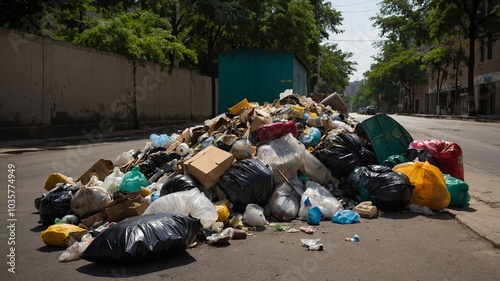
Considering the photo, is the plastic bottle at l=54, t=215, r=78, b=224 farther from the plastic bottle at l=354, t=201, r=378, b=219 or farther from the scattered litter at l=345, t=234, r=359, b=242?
the plastic bottle at l=354, t=201, r=378, b=219

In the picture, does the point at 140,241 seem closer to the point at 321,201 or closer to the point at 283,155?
the point at 321,201

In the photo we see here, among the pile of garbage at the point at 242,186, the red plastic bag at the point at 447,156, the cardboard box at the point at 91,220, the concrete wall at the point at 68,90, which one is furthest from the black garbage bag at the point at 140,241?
the concrete wall at the point at 68,90

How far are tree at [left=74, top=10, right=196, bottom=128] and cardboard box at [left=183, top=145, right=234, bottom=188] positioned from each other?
1523 cm

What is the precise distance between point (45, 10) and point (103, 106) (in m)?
4.49

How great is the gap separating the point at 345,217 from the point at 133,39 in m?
17.0

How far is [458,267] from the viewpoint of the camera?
3594 millimetres

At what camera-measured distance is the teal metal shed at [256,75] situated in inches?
672

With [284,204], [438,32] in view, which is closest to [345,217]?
[284,204]

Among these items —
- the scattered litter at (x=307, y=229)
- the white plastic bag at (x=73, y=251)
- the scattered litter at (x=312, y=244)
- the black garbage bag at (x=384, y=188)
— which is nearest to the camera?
the white plastic bag at (x=73, y=251)

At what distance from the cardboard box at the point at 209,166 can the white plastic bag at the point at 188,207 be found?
852mm

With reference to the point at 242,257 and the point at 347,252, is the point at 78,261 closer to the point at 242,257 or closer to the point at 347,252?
the point at 242,257

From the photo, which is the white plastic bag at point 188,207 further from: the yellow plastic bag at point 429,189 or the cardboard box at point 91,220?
the yellow plastic bag at point 429,189

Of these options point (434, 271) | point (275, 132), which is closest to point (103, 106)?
point (275, 132)

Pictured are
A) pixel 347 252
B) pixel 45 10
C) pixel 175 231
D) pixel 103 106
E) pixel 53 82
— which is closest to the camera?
pixel 175 231
